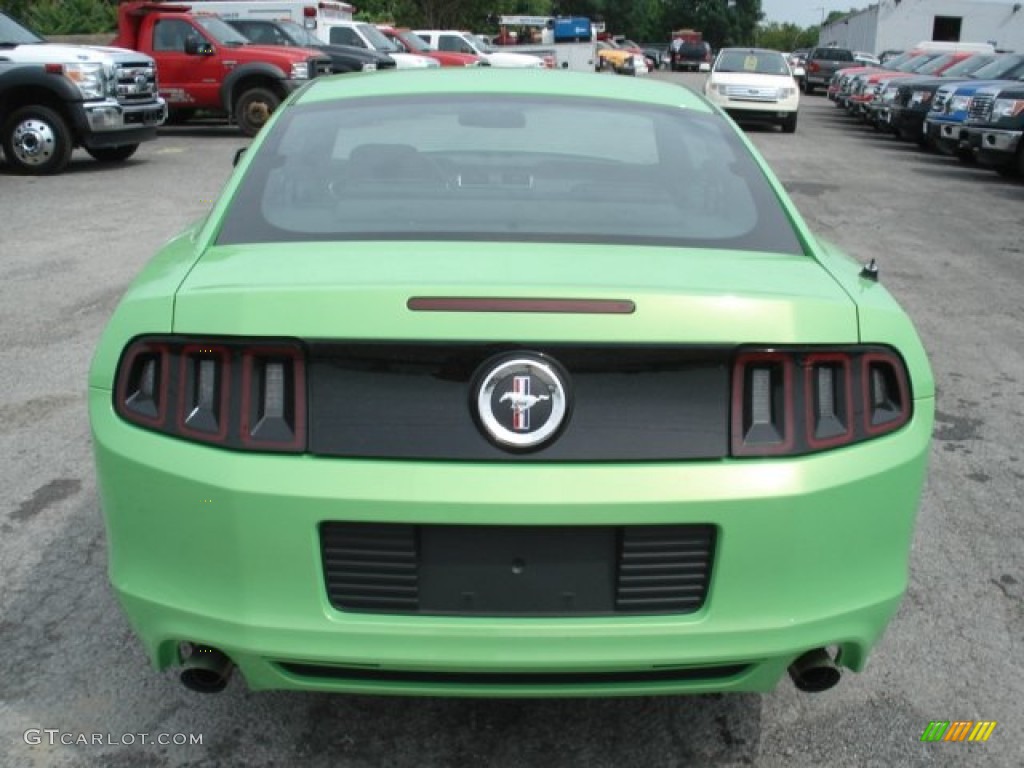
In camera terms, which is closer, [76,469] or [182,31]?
[76,469]

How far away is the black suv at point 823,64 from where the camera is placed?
45.5 meters

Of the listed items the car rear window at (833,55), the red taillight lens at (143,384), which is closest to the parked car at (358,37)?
the red taillight lens at (143,384)

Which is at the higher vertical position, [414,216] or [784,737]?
[414,216]

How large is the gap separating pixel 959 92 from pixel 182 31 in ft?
39.8

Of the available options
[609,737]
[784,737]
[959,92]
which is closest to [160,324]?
[609,737]

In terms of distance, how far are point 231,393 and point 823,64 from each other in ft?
152

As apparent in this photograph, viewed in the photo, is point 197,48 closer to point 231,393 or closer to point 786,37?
point 231,393

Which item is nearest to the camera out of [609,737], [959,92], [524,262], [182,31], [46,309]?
[524,262]

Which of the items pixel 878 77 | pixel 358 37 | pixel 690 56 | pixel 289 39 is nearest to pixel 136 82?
pixel 289 39

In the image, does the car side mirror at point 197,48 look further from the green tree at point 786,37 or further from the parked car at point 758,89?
the green tree at point 786,37

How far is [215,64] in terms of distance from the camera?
19.5 metres

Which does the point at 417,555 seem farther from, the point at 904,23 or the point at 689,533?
the point at 904,23

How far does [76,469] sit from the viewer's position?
4.96m

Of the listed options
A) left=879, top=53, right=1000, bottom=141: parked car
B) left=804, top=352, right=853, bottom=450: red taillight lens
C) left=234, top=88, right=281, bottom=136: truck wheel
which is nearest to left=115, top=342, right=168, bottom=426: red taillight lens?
left=804, top=352, right=853, bottom=450: red taillight lens
